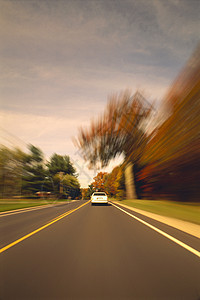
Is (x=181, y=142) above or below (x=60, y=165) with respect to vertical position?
below

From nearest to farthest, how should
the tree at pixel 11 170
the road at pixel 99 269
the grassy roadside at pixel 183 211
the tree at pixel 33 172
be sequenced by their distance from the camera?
the road at pixel 99 269 → the grassy roadside at pixel 183 211 → the tree at pixel 11 170 → the tree at pixel 33 172

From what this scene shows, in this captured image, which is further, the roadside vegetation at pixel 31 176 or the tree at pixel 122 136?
the roadside vegetation at pixel 31 176

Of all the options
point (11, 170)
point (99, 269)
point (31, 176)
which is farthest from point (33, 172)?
point (99, 269)

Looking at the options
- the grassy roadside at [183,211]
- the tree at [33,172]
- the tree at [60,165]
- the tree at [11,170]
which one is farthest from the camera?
the tree at [60,165]

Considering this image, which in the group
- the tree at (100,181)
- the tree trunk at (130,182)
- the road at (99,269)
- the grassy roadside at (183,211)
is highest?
the tree at (100,181)

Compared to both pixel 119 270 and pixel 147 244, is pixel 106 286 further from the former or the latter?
pixel 147 244

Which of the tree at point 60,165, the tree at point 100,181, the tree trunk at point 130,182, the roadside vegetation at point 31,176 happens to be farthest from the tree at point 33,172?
the tree trunk at point 130,182

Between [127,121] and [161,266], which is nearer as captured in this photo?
[161,266]

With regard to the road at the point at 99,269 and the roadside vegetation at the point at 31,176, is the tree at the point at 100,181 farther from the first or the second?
the road at the point at 99,269

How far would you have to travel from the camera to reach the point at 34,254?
5.46 metres

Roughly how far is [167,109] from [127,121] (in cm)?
1266

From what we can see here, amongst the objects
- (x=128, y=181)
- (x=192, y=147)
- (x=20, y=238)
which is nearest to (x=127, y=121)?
(x=128, y=181)

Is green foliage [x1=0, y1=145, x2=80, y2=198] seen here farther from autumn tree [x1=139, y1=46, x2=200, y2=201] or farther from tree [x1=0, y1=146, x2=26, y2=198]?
autumn tree [x1=139, y1=46, x2=200, y2=201]

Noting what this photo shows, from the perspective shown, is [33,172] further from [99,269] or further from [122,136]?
[99,269]
